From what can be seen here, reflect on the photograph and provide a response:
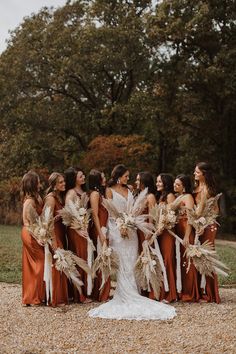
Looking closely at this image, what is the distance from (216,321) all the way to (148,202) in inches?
84.2

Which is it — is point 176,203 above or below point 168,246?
above

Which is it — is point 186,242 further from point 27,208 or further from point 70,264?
point 27,208

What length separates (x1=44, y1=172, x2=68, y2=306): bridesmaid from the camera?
331 inches

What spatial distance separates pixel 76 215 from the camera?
8.47 m

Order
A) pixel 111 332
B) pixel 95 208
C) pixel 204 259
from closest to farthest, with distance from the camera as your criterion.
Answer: pixel 111 332 < pixel 204 259 < pixel 95 208

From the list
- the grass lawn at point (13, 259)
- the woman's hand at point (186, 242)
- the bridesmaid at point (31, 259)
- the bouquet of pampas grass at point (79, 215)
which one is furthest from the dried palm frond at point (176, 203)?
the grass lawn at point (13, 259)

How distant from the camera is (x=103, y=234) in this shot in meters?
8.66

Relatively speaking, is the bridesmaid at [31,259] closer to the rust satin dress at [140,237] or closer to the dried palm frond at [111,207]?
the dried palm frond at [111,207]

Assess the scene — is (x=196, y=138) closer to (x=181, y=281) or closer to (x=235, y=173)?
(x=235, y=173)

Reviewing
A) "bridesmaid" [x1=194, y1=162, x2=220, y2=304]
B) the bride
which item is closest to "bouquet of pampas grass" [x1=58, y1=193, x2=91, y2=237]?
the bride

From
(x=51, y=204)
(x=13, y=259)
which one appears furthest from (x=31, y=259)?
(x=13, y=259)

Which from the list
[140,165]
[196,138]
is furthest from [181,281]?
[196,138]

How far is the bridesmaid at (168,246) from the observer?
875 cm

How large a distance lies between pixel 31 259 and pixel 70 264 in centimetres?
64
